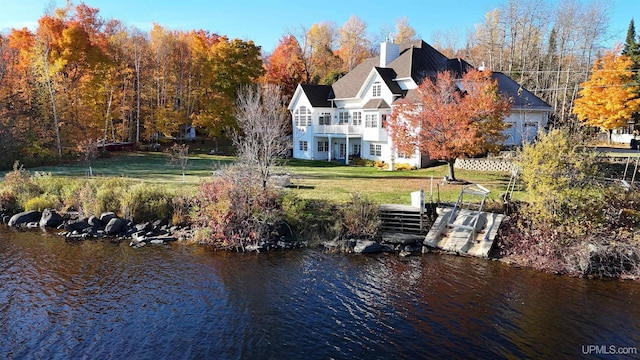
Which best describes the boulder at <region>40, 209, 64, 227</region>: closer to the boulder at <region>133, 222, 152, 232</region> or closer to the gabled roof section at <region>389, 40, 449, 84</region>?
the boulder at <region>133, 222, 152, 232</region>

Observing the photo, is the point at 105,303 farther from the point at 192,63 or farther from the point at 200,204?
the point at 192,63

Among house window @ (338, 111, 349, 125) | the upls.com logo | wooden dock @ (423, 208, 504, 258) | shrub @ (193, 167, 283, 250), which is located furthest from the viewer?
house window @ (338, 111, 349, 125)

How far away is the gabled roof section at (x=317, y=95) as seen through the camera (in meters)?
42.0

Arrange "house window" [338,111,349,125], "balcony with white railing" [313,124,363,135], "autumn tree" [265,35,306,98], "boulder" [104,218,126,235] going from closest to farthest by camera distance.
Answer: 1. "boulder" [104,218,126,235]
2. "balcony with white railing" [313,124,363,135]
3. "house window" [338,111,349,125]
4. "autumn tree" [265,35,306,98]

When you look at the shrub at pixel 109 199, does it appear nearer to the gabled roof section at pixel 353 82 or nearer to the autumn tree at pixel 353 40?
the gabled roof section at pixel 353 82

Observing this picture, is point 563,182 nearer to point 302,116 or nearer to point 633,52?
point 302,116

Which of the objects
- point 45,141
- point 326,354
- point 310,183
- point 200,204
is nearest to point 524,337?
point 326,354

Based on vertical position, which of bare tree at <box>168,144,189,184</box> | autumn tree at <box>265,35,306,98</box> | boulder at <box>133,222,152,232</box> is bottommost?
boulder at <box>133,222,152,232</box>

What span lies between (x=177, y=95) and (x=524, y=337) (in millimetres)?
45320

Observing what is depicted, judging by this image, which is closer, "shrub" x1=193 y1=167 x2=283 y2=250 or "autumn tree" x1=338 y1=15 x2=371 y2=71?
"shrub" x1=193 y1=167 x2=283 y2=250

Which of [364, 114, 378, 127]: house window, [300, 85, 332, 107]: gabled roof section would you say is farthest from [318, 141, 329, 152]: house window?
[364, 114, 378, 127]: house window

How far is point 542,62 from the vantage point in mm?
53406

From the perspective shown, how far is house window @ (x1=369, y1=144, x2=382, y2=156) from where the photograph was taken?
122ft

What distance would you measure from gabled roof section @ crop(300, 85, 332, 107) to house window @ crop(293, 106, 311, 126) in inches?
48.3
